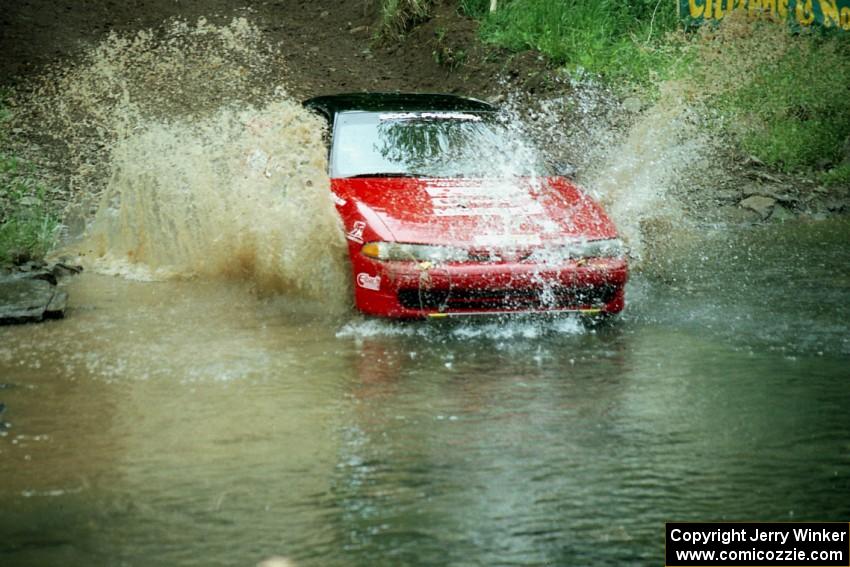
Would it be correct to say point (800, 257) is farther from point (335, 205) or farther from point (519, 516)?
point (519, 516)

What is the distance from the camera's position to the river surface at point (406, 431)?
14.4 ft

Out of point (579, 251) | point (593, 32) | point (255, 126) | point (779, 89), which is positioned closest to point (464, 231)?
point (579, 251)

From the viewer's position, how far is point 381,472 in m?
5.08

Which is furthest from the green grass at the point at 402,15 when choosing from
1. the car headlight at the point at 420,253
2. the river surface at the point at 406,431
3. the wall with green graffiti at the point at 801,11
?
the car headlight at the point at 420,253

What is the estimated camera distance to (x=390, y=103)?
32.1 ft

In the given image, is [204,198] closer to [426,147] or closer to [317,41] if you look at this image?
[426,147]

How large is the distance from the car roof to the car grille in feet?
7.89

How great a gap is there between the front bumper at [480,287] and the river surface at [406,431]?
0.64 ft

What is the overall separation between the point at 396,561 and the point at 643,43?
14875mm

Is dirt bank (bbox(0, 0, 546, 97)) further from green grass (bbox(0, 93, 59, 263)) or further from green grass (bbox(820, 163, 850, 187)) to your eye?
green grass (bbox(820, 163, 850, 187))

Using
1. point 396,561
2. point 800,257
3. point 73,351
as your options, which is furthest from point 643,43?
point 396,561

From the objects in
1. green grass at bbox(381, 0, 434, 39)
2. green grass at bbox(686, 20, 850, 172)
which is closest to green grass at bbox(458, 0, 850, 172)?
green grass at bbox(686, 20, 850, 172)

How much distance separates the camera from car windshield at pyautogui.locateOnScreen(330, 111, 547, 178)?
8922 mm

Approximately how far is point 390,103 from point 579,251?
2.68 meters
